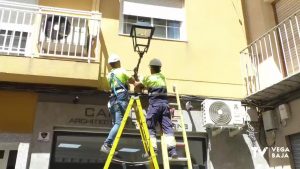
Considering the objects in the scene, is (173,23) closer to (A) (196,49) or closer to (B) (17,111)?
(A) (196,49)

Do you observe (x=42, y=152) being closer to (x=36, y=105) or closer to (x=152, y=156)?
(x=36, y=105)

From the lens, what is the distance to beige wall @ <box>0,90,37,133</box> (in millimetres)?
7352

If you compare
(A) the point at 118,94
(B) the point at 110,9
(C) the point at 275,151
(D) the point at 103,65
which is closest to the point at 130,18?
(B) the point at 110,9

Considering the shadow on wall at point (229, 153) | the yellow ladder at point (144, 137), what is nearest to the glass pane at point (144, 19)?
the yellow ladder at point (144, 137)

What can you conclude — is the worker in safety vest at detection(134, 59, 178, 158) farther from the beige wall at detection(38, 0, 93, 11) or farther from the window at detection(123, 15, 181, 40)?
the beige wall at detection(38, 0, 93, 11)

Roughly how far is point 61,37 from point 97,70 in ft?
3.81

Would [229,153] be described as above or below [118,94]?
below

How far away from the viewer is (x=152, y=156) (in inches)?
233

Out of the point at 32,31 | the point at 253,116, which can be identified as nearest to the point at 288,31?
the point at 253,116

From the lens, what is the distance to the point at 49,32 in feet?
25.4

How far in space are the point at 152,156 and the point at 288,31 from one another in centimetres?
509

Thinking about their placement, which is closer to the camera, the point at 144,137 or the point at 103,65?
the point at 144,137

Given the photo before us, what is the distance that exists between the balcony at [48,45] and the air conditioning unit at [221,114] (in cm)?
253

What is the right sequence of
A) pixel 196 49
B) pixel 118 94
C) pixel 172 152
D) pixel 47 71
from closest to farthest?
pixel 172 152 → pixel 118 94 → pixel 47 71 → pixel 196 49
